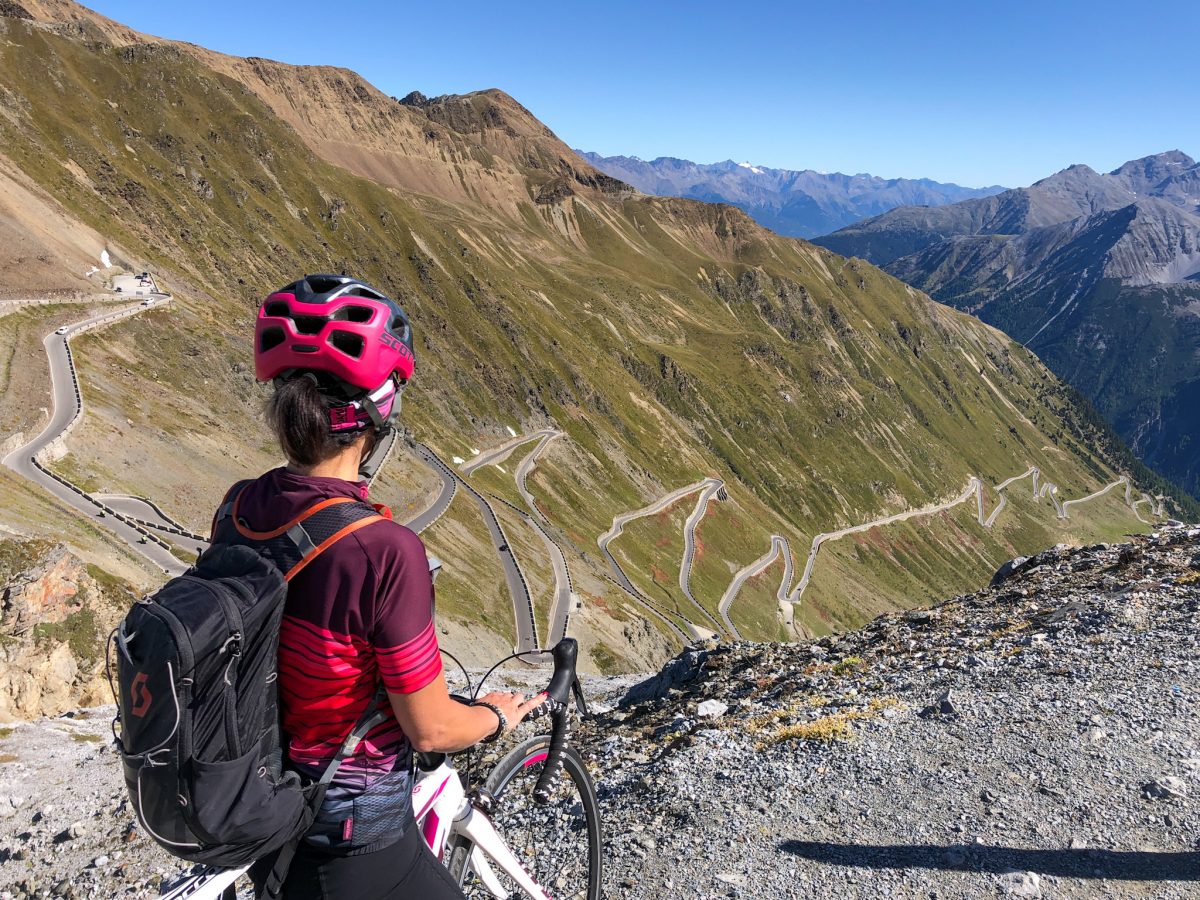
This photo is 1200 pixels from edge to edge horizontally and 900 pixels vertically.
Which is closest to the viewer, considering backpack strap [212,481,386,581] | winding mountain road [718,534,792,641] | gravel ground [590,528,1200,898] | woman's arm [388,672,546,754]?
backpack strap [212,481,386,581]

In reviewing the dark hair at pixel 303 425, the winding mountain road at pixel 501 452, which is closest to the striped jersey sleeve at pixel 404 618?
the dark hair at pixel 303 425

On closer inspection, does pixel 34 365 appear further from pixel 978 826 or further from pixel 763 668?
pixel 978 826

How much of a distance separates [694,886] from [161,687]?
24.0ft

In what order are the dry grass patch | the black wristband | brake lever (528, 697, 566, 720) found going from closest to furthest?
1. the black wristband
2. brake lever (528, 697, 566, 720)
3. the dry grass patch

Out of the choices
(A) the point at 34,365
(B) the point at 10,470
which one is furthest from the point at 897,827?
(A) the point at 34,365

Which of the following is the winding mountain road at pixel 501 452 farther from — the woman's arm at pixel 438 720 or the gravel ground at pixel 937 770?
the woman's arm at pixel 438 720

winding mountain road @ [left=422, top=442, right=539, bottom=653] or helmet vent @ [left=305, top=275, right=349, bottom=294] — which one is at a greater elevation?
helmet vent @ [left=305, top=275, right=349, bottom=294]

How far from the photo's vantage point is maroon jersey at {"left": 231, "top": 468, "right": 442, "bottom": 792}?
148 inches

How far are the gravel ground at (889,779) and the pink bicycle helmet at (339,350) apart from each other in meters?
6.97

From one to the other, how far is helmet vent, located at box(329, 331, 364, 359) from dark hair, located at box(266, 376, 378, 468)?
36 cm

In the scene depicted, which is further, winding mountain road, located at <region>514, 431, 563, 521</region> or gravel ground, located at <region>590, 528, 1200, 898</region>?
winding mountain road, located at <region>514, 431, 563, 521</region>

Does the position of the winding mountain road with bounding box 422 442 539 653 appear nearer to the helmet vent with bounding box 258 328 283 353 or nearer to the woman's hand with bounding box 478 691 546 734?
the woman's hand with bounding box 478 691 546 734

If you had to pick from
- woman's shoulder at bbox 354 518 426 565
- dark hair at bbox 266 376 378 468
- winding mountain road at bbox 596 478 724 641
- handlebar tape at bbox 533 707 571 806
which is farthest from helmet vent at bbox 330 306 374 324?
winding mountain road at bbox 596 478 724 641

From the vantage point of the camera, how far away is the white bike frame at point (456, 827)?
504 centimetres
